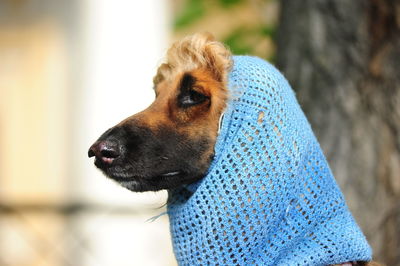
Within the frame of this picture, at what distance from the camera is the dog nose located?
3.13 meters

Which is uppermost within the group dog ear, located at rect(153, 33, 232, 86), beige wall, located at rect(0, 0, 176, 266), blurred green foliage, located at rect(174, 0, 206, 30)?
blurred green foliage, located at rect(174, 0, 206, 30)

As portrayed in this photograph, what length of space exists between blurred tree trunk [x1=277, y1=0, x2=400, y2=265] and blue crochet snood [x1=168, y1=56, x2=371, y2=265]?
1632mm

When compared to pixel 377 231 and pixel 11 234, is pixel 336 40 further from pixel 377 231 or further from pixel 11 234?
pixel 11 234

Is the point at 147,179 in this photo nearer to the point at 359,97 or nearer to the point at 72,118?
the point at 359,97

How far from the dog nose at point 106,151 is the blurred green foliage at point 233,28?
3.09 meters

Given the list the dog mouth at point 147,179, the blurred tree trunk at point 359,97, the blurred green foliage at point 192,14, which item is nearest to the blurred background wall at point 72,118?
the blurred green foliage at point 192,14

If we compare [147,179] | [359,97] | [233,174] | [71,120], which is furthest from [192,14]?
[233,174]

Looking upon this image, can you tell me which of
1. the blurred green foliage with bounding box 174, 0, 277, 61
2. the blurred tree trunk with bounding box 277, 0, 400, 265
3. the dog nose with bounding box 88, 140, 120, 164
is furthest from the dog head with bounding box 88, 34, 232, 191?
the blurred green foliage with bounding box 174, 0, 277, 61

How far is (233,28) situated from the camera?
6363mm

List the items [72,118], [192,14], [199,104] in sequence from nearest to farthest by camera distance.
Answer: [199,104] → [192,14] → [72,118]

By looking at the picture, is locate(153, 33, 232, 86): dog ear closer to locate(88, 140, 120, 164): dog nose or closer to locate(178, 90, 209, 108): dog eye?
locate(178, 90, 209, 108): dog eye

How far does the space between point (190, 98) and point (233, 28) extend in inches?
122

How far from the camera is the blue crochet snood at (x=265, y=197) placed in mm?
3090

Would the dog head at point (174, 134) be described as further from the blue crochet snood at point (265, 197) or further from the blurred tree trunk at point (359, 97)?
the blurred tree trunk at point (359, 97)
